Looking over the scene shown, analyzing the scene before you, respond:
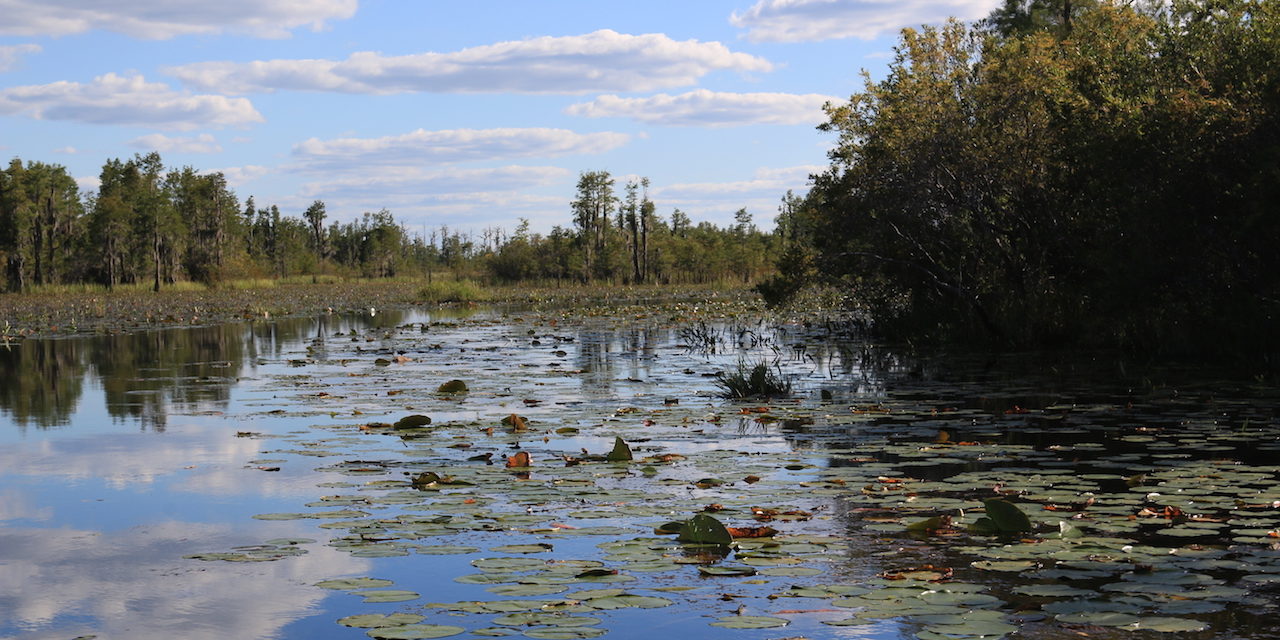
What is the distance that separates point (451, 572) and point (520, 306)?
45771 mm

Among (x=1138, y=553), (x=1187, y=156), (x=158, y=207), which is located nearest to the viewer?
(x=1138, y=553)

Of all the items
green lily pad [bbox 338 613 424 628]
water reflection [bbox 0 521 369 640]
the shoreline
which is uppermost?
the shoreline

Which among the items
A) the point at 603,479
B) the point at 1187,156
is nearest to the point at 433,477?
the point at 603,479

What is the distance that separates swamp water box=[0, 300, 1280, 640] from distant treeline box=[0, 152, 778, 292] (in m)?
59.6

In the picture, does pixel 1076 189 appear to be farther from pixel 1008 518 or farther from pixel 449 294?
pixel 449 294

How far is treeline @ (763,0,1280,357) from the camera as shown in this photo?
55.2ft

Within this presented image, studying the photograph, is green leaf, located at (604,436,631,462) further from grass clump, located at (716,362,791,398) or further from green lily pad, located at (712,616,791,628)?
grass clump, located at (716,362,791,398)

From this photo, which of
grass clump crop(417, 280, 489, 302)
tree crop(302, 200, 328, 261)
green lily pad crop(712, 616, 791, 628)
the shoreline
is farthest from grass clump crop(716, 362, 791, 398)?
tree crop(302, 200, 328, 261)

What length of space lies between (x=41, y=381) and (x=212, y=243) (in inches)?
2863

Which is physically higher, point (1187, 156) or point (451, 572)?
point (1187, 156)

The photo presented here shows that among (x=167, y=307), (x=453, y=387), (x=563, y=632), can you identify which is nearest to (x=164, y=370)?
(x=453, y=387)

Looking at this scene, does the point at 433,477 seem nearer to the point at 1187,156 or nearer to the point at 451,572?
the point at 451,572

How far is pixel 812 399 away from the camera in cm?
1538

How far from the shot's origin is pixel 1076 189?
20.3 m
